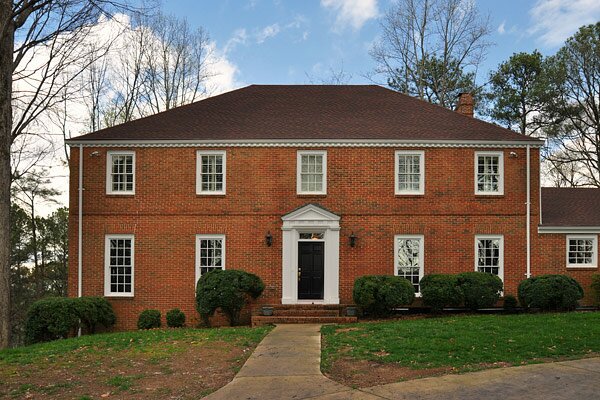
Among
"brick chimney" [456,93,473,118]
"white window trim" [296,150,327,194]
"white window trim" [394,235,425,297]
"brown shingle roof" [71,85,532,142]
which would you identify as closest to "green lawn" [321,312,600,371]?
"white window trim" [394,235,425,297]

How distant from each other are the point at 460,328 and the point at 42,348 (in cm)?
995

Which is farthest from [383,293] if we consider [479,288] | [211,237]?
[211,237]

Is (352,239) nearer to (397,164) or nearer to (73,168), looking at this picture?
(397,164)

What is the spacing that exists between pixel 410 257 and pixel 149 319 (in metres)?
9.04

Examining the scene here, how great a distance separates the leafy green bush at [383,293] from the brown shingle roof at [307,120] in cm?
503

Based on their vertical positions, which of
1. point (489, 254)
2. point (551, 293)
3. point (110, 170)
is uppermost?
point (110, 170)

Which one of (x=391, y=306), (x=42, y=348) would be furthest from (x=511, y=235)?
(x=42, y=348)

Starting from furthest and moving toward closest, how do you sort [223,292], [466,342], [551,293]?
[551,293] → [223,292] → [466,342]

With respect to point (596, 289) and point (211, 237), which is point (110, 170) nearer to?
point (211, 237)

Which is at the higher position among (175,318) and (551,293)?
(551,293)

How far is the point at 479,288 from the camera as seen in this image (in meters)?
16.6

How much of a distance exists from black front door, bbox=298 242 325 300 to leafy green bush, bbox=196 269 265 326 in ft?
6.57

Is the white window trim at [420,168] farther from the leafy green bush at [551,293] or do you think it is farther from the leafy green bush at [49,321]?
the leafy green bush at [49,321]

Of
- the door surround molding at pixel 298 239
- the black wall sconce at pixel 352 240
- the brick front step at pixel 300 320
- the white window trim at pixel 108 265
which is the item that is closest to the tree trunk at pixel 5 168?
the white window trim at pixel 108 265
